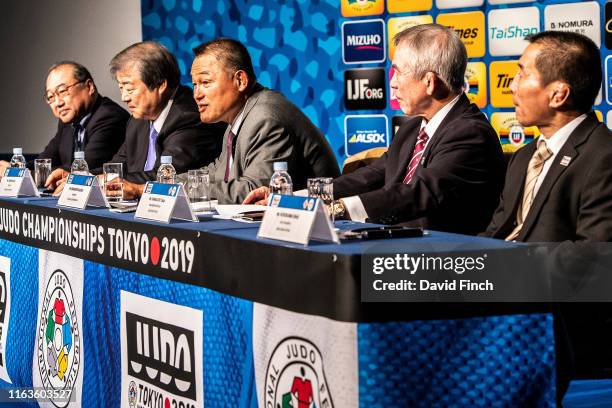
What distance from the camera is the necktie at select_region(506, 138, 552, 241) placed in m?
2.80

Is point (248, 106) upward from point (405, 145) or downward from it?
upward

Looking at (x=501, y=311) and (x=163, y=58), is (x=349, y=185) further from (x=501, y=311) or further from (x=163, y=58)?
(x=501, y=311)

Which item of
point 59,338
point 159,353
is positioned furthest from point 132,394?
point 59,338

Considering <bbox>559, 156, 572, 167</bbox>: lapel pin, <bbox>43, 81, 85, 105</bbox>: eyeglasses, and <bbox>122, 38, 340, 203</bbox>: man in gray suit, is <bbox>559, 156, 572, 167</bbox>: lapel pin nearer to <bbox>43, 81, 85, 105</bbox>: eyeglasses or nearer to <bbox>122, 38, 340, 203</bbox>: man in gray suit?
<bbox>122, 38, 340, 203</bbox>: man in gray suit

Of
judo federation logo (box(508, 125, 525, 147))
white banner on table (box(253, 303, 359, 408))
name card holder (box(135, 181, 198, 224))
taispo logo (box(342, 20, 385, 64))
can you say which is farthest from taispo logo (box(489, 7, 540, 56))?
white banner on table (box(253, 303, 359, 408))

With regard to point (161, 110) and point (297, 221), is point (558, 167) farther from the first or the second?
Answer: point (161, 110)

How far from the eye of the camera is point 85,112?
5168mm

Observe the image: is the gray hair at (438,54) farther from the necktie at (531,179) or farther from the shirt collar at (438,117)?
the necktie at (531,179)

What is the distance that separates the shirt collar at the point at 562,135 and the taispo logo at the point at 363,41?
2.70 metres

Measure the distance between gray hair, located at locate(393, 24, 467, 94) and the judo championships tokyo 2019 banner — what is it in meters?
1.17

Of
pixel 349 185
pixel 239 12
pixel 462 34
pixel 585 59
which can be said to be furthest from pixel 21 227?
pixel 239 12

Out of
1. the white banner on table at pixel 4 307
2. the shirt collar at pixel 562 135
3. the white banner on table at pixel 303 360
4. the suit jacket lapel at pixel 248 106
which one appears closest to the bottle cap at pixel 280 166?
the white banner on table at pixel 303 360

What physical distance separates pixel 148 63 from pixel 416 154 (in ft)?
5.04

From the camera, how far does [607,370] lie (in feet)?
8.12
